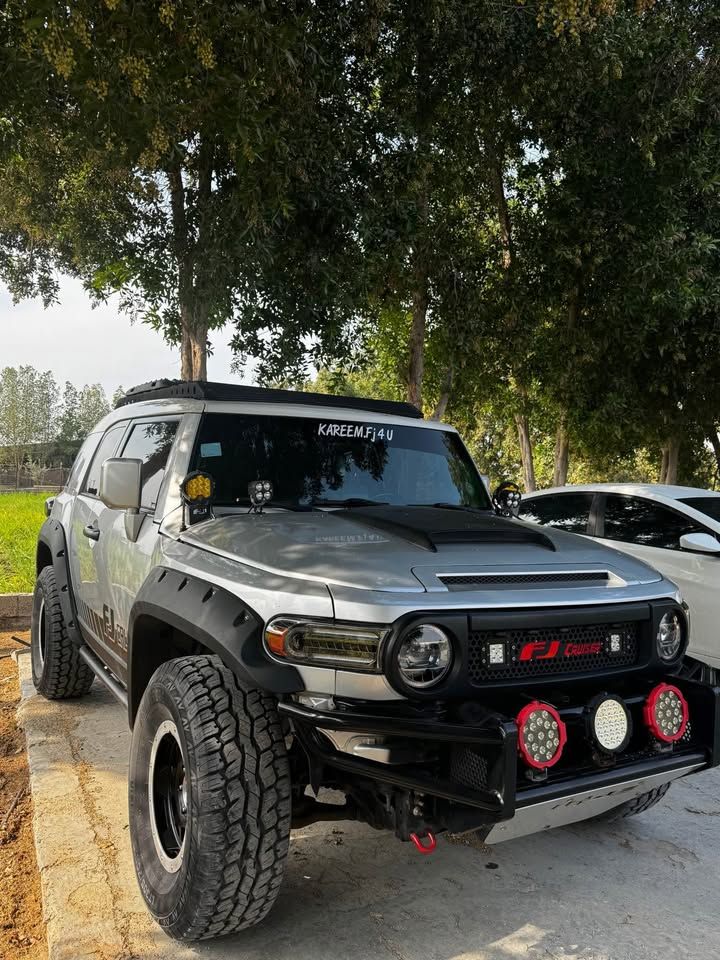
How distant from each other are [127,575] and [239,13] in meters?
4.42

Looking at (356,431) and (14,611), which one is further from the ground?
(356,431)

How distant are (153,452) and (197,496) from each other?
0.78 m

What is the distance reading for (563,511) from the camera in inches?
302

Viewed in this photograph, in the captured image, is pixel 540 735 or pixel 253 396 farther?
pixel 253 396

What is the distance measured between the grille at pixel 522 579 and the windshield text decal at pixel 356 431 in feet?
4.65

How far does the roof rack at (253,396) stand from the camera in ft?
13.0

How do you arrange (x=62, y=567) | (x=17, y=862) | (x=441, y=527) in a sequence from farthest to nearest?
(x=62, y=567)
(x=17, y=862)
(x=441, y=527)

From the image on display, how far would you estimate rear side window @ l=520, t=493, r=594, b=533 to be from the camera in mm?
7457

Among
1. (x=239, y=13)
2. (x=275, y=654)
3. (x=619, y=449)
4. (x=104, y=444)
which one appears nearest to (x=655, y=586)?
(x=275, y=654)

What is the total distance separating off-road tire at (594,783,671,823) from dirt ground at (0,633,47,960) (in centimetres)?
252

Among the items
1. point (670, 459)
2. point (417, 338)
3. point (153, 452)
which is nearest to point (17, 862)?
point (153, 452)

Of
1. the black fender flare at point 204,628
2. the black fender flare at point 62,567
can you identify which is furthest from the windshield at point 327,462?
the black fender flare at point 62,567

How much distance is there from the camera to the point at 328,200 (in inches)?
342

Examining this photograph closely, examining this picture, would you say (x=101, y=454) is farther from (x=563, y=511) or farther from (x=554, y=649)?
(x=563, y=511)
